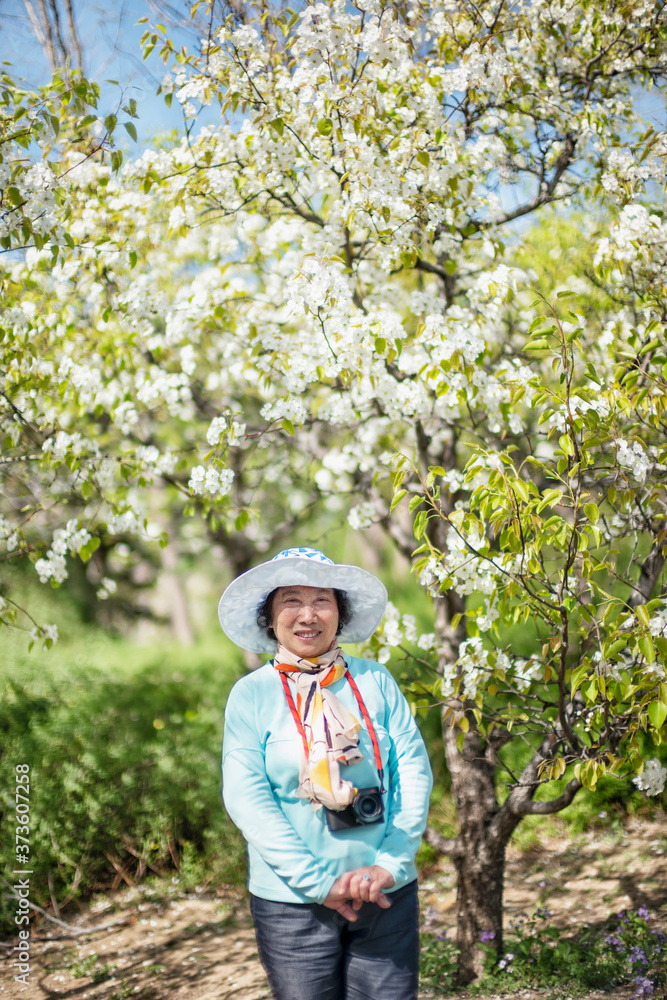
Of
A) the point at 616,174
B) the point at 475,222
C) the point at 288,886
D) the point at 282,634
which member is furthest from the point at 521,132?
the point at 288,886

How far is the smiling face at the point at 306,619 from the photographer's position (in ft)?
6.91

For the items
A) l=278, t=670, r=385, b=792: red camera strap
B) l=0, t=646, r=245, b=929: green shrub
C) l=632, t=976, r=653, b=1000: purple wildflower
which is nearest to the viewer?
l=278, t=670, r=385, b=792: red camera strap

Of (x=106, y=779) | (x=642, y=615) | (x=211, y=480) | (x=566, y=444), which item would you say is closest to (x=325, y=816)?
(x=642, y=615)

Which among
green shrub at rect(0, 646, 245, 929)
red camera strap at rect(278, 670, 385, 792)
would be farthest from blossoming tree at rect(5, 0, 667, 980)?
green shrub at rect(0, 646, 245, 929)

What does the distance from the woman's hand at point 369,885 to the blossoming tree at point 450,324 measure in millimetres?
817

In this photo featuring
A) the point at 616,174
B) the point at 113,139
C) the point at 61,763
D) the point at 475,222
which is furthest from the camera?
the point at 61,763

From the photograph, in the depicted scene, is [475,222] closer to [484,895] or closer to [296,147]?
[296,147]

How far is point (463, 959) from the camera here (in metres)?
3.25

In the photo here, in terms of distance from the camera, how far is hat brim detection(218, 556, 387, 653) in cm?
213

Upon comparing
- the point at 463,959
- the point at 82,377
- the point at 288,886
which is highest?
the point at 82,377

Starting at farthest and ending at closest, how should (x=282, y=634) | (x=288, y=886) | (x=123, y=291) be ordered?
1. (x=123, y=291)
2. (x=282, y=634)
3. (x=288, y=886)

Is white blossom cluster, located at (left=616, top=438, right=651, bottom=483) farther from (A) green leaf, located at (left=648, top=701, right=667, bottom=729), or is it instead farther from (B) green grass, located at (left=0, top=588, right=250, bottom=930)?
(B) green grass, located at (left=0, top=588, right=250, bottom=930)

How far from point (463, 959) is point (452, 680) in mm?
1306

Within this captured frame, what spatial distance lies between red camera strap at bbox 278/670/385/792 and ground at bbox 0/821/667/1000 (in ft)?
5.49
